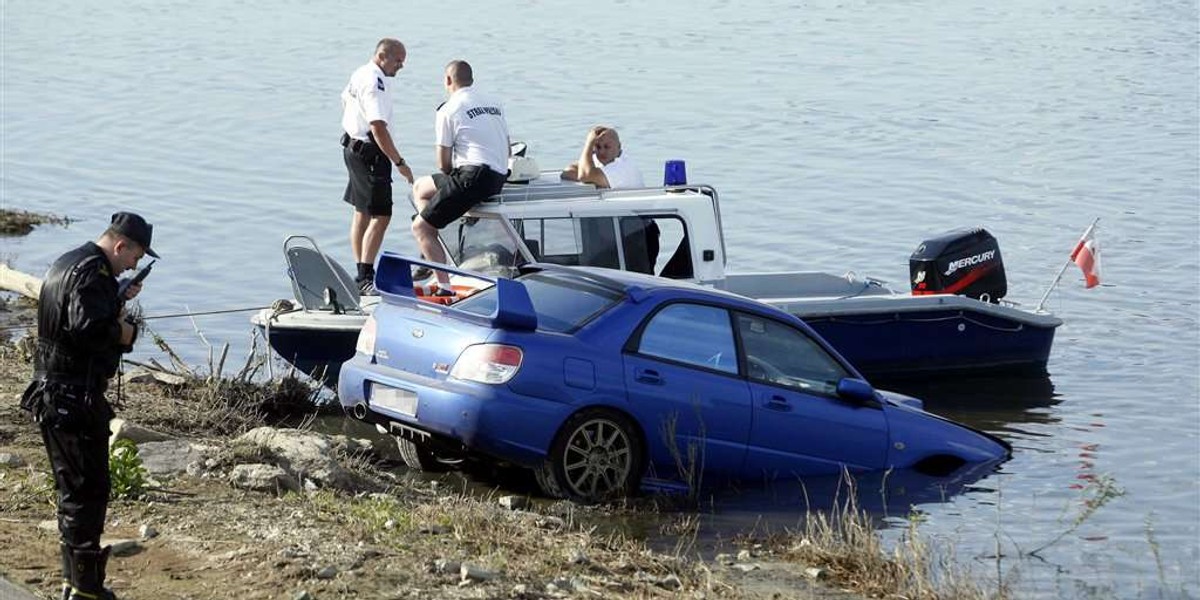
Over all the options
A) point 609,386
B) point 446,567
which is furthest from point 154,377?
A: point 446,567

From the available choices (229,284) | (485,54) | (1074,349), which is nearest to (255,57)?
(485,54)

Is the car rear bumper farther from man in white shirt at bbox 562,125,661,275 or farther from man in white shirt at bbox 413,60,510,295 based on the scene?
man in white shirt at bbox 562,125,661,275

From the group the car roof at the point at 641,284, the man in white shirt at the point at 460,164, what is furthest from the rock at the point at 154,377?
the car roof at the point at 641,284

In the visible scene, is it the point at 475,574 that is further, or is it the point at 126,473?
the point at 126,473

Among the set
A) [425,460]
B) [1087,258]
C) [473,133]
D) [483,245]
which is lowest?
[425,460]

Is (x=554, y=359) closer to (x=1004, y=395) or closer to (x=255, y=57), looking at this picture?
(x=1004, y=395)

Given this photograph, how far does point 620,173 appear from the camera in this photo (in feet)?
51.6

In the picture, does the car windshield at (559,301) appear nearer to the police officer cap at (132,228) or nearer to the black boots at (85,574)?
the police officer cap at (132,228)

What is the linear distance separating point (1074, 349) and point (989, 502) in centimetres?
595

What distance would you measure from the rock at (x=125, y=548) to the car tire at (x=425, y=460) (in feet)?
10.7

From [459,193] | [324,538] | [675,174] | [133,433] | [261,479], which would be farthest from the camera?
[675,174]

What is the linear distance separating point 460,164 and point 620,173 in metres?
1.60

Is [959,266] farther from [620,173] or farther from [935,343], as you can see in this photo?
[620,173]

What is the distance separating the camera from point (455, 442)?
1055 centimetres
